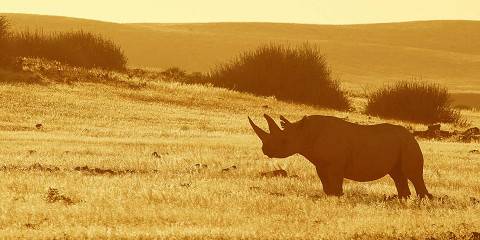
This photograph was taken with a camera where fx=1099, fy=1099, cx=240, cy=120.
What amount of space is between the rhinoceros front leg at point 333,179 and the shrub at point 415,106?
3700 centimetres

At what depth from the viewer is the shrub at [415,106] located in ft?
172

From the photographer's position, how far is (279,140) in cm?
1509

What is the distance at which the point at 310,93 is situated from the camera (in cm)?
5644

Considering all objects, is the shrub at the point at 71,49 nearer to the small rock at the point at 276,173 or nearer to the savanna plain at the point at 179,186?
the savanna plain at the point at 179,186

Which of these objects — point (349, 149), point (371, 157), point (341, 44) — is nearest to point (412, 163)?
point (371, 157)

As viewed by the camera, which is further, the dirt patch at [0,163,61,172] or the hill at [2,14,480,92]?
the hill at [2,14,480,92]

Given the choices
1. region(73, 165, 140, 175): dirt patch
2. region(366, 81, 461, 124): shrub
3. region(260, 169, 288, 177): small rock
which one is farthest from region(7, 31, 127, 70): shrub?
region(260, 169, 288, 177): small rock

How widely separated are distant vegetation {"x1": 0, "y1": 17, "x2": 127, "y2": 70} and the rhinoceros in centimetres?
3772

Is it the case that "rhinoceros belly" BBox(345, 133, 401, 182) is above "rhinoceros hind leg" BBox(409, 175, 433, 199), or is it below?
above

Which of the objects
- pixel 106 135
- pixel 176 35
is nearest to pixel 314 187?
pixel 106 135

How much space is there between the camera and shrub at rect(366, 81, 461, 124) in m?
52.5

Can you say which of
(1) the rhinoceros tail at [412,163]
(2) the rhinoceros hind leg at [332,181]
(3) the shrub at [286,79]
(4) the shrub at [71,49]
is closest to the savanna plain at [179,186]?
(2) the rhinoceros hind leg at [332,181]

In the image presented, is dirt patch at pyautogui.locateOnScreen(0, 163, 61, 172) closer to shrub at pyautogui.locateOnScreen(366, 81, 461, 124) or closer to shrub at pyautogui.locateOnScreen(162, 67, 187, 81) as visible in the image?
shrub at pyautogui.locateOnScreen(366, 81, 461, 124)

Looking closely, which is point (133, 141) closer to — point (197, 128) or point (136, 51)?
point (197, 128)
